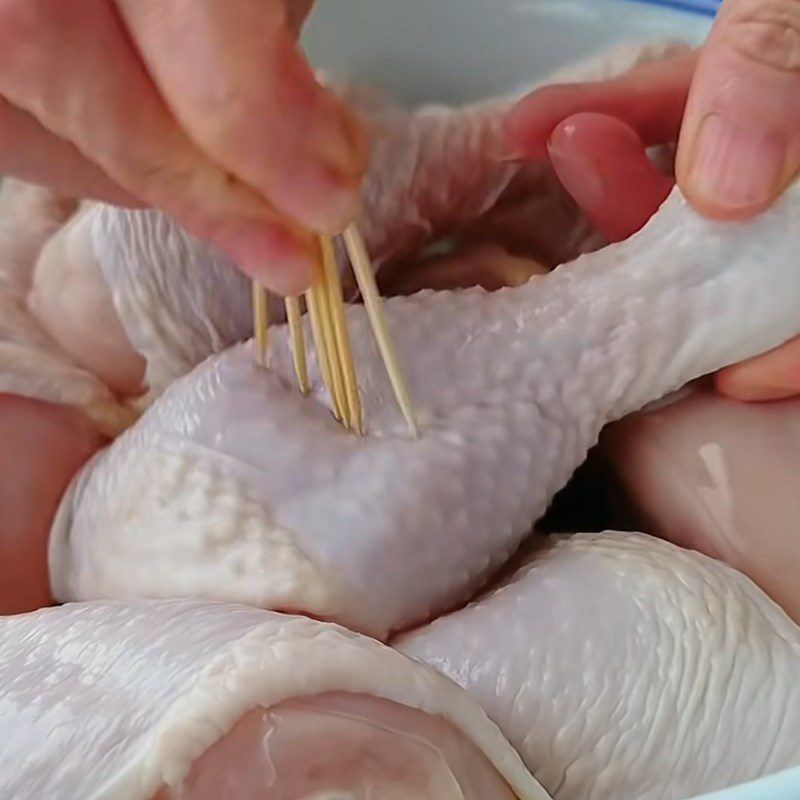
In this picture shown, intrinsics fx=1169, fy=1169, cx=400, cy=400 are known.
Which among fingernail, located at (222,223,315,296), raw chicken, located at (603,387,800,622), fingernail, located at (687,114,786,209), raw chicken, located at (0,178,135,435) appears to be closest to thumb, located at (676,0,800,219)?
fingernail, located at (687,114,786,209)

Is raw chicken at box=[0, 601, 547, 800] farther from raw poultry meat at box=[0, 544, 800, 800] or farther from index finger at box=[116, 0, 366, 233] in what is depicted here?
index finger at box=[116, 0, 366, 233]

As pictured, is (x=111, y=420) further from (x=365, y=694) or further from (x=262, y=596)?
(x=365, y=694)

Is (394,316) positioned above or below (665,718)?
above

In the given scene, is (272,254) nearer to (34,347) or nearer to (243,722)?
(243,722)

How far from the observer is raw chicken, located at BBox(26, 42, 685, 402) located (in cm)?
70

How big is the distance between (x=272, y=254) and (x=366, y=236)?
0.31m

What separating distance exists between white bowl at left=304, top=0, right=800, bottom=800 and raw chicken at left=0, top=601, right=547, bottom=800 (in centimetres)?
53

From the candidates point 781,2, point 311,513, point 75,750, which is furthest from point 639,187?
point 75,750

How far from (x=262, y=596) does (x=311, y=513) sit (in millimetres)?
50

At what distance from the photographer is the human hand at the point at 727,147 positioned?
1.81ft

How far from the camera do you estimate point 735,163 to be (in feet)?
1.82

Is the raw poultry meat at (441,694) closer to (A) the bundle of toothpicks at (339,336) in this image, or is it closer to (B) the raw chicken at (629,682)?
A: (B) the raw chicken at (629,682)

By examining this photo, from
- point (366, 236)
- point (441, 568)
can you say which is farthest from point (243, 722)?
point (366, 236)

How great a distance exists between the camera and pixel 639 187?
69cm
